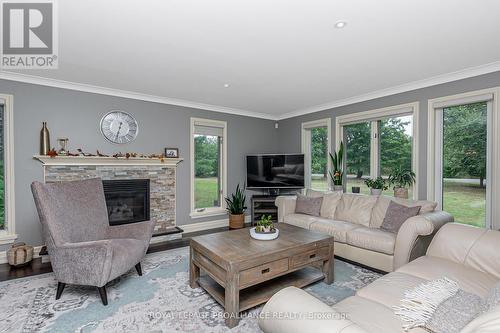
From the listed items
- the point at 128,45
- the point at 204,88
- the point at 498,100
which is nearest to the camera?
the point at 128,45

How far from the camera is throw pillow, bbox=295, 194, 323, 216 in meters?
4.21

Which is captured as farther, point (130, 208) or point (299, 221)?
point (130, 208)

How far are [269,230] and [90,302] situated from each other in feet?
5.97

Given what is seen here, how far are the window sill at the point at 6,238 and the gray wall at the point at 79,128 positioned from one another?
3.2 inches

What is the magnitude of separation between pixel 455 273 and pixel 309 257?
3.81 ft

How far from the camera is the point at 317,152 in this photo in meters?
5.40

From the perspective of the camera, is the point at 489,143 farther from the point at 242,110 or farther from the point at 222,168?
the point at 222,168

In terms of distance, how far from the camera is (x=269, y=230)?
2783 mm

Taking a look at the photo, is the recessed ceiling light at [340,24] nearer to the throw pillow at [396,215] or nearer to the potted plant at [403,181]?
the throw pillow at [396,215]

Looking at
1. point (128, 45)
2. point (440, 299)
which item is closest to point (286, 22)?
point (128, 45)

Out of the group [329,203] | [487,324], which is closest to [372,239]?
[329,203]

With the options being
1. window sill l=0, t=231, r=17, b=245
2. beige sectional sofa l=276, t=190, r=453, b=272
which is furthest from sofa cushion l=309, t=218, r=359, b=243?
window sill l=0, t=231, r=17, b=245

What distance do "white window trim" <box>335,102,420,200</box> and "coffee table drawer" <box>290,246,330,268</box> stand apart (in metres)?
1.97

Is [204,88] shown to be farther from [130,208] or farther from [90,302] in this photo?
[90,302]
